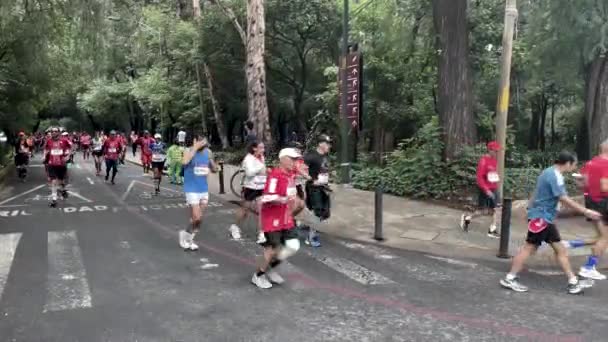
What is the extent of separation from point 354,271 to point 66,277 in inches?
142

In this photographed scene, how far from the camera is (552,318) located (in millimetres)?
5191

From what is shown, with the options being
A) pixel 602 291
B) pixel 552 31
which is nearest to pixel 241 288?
pixel 602 291

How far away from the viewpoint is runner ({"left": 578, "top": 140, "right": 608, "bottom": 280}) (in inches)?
247

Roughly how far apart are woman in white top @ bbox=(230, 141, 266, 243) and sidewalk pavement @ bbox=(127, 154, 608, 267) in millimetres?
1063

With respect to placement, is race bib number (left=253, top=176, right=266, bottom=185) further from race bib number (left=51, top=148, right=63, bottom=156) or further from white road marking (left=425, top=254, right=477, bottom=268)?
race bib number (left=51, top=148, right=63, bottom=156)

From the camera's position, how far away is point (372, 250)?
817 centimetres

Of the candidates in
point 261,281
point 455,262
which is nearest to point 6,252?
point 261,281

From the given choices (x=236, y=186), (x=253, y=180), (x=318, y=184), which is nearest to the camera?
(x=318, y=184)

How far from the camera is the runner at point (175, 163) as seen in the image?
644 inches

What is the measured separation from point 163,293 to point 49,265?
218 cm

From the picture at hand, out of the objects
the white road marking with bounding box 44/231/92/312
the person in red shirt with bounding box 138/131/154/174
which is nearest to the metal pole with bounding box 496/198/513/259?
the white road marking with bounding box 44/231/92/312

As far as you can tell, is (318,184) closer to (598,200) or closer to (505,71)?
(598,200)

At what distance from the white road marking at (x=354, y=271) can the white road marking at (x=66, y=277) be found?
10.1 ft

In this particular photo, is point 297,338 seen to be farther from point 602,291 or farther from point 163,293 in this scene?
point 602,291
